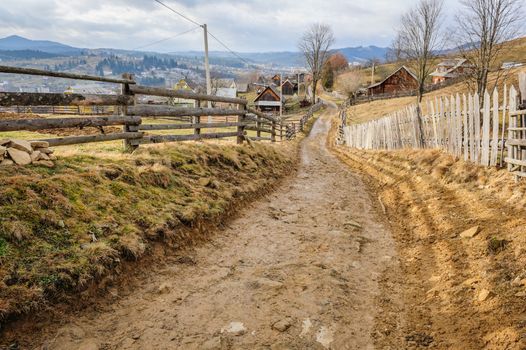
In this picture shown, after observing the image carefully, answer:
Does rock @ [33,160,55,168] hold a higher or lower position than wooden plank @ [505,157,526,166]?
higher

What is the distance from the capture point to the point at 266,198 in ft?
24.5

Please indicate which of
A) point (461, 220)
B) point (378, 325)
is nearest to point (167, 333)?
point (378, 325)

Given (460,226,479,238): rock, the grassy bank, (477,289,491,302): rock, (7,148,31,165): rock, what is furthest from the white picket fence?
(7,148,31,165): rock

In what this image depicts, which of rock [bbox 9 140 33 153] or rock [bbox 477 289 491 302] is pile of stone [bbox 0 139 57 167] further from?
rock [bbox 477 289 491 302]

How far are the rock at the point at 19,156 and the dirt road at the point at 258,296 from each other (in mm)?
2327

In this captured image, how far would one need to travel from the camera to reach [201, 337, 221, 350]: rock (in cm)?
295

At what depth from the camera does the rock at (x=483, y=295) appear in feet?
11.0

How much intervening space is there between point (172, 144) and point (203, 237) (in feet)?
9.97

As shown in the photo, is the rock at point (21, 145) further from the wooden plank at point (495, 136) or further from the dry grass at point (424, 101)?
the dry grass at point (424, 101)

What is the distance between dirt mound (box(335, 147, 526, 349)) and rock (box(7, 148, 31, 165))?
463cm

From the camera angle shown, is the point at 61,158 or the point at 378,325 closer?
the point at 378,325

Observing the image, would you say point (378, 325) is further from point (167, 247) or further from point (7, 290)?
point (7, 290)

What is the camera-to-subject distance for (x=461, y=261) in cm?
425

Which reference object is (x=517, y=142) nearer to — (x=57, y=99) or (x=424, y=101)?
(x=57, y=99)
